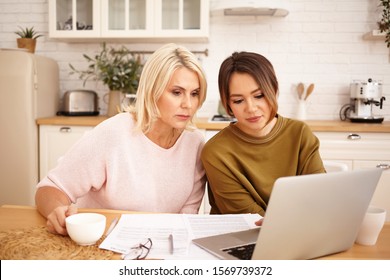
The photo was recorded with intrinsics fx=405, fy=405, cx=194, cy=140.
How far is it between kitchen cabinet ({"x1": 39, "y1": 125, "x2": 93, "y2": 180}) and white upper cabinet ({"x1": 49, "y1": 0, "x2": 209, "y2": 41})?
731 mm

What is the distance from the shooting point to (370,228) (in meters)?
0.91

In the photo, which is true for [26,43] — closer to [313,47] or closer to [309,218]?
[313,47]

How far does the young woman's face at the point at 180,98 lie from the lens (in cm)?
132

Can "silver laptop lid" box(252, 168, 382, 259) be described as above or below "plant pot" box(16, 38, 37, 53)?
below

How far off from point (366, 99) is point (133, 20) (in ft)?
5.89

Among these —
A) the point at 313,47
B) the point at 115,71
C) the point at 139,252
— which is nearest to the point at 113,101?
the point at 115,71

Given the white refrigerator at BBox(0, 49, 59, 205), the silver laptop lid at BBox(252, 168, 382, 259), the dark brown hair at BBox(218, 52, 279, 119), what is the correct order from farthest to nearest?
the white refrigerator at BBox(0, 49, 59, 205)
the dark brown hair at BBox(218, 52, 279, 119)
the silver laptop lid at BBox(252, 168, 382, 259)

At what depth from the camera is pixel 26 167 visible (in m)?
2.84

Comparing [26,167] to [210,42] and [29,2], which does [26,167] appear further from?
[210,42]

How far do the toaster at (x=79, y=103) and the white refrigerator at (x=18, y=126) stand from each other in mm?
279

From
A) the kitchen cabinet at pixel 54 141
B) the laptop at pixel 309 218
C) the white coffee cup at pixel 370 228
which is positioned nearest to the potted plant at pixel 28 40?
the kitchen cabinet at pixel 54 141

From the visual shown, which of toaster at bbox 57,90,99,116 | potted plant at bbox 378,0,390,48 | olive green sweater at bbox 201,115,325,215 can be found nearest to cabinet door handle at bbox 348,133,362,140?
potted plant at bbox 378,0,390,48

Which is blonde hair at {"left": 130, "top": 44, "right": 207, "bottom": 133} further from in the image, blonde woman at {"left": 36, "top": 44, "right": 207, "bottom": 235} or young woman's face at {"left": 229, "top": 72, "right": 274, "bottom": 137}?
young woman's face at {"left": 229, "top": 72, "right": 274, "bottom": 137}

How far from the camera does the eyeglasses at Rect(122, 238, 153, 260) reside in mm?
826
